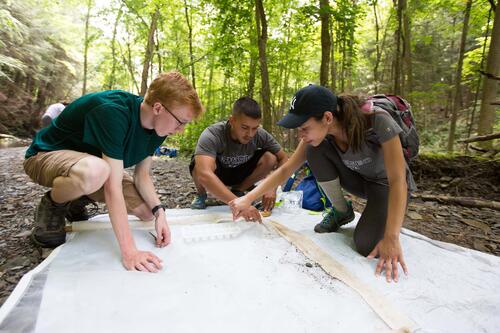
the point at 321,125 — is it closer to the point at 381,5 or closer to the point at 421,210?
the point at 421,210

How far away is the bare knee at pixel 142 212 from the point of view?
200cm

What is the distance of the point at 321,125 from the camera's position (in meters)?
1.67

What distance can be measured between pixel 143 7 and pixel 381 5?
9064 millimetres

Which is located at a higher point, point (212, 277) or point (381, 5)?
point (381, 5)

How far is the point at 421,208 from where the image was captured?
2.99 metres

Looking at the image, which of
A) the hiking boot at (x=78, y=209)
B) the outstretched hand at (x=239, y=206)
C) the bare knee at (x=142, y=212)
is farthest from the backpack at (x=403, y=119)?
the hiking boot at (x=78, y=209)

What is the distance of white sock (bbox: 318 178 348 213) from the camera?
2.08m

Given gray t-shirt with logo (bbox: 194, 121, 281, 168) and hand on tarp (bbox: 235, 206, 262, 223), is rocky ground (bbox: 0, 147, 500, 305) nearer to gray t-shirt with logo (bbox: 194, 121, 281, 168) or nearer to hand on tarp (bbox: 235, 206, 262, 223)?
gray t-shirt with logo (bbox: 194, 121, 281, 168)

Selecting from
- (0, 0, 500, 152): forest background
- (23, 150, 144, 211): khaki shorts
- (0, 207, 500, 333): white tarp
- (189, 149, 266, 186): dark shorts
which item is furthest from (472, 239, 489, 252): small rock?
(0, 0, 500, 152): forest background

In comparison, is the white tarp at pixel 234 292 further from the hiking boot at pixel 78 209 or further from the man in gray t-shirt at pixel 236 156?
the man in gray t-shirt at pixel 236 156

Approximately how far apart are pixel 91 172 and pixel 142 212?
24.8 inches

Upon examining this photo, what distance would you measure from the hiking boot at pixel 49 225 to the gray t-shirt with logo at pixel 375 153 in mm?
1756

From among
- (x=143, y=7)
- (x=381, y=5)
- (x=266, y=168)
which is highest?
(x=381, y=5)

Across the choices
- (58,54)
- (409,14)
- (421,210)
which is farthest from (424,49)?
(58,54)
